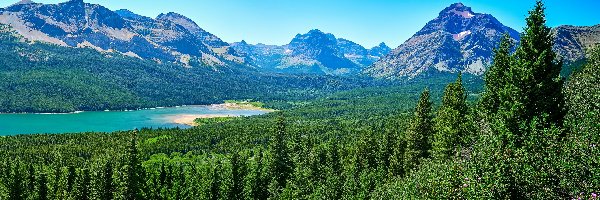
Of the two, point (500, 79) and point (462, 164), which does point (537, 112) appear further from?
point (462, 164)

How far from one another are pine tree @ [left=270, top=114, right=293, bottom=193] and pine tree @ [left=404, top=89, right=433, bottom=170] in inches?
1048

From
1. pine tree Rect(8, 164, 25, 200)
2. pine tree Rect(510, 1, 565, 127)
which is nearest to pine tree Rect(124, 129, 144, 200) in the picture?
pine tree Rect(8, 164, 25, 200)

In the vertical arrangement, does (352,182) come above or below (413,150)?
below

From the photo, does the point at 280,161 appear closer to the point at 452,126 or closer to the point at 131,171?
the point at 131,171

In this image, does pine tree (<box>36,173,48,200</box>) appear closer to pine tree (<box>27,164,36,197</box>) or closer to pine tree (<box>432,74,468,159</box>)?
pine tree (<box>27,164,36,197</box>)

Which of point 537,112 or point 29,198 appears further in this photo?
point 29,198

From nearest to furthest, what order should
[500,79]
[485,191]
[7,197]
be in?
[485,191] → [500,79] → [7,197]

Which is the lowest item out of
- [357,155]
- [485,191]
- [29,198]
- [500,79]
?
[29,198]

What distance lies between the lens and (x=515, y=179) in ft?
82.3

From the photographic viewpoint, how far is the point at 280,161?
8831 centimetres

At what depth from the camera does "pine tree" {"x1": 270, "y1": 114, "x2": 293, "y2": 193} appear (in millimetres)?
86812

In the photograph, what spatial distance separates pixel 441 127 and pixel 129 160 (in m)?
49.5

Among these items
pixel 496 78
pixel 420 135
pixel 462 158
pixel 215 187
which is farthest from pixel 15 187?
pixel 496 78

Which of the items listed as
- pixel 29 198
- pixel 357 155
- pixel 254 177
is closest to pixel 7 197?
pixel 29 198
